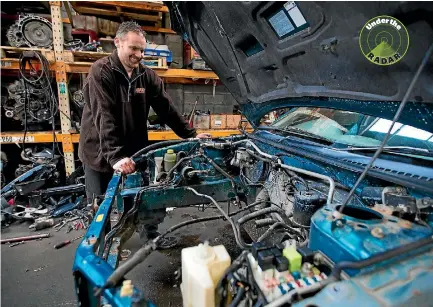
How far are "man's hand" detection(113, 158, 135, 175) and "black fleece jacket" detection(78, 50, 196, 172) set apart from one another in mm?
96

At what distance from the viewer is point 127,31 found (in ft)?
6.48

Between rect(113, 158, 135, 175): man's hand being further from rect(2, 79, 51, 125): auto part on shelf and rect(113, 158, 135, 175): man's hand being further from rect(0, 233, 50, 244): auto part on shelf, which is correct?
rect(2, 79, 51, 125): auto part on shelf

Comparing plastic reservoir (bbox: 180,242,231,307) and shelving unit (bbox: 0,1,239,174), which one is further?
shelving unit (bbox: 0,1,239,174)

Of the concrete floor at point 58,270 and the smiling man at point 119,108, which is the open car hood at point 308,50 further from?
the concrete floor at point 58,270

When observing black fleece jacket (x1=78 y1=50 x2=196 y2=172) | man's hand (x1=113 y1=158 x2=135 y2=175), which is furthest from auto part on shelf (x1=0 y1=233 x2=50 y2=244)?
man's hand (x1=113 y1=158 x2=135 y2=175)

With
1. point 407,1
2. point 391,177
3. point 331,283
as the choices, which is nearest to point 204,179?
point 391,177

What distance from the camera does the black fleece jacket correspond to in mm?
1912

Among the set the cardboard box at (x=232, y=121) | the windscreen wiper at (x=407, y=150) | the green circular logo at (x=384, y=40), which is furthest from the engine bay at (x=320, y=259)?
the cardboard box at (x=232, y=121)

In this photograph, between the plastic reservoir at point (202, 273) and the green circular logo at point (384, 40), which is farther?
the green circular logo at point (384, 40)

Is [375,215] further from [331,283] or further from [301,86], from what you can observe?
[301,86]

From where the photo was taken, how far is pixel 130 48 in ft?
6.57

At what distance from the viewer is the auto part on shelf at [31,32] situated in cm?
297

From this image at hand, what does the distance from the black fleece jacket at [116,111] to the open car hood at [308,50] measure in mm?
674

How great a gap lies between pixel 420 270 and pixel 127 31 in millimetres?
2182
